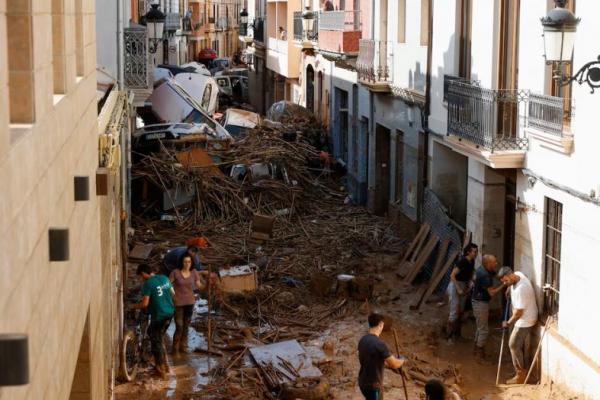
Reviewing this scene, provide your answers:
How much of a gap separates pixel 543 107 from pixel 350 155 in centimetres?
1553

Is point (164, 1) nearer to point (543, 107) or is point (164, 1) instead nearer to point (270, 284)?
point (270, 284)

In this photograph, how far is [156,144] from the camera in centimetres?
2675

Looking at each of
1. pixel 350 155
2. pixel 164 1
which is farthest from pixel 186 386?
pixel 164 1

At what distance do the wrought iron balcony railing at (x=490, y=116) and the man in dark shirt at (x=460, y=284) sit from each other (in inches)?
66.9

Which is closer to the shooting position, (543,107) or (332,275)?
(543,107)

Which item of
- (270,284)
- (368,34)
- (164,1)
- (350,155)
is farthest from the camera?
(164,1)

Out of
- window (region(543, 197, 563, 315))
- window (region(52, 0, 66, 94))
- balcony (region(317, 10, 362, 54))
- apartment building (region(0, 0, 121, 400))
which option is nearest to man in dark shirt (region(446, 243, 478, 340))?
window (region(543, 197, 563, 315))

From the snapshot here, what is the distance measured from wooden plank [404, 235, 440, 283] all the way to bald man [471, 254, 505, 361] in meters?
4.05

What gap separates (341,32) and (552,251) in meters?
14.8

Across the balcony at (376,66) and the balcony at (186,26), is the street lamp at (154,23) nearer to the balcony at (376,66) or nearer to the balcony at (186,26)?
the balcony at (376,66)

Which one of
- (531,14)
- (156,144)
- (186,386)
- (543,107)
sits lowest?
(186,386)

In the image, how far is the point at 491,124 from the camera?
49.5ft

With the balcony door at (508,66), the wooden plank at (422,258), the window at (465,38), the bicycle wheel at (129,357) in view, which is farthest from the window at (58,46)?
the wooden plank at (422,258)

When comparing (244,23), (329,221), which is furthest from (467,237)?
(244,23)
